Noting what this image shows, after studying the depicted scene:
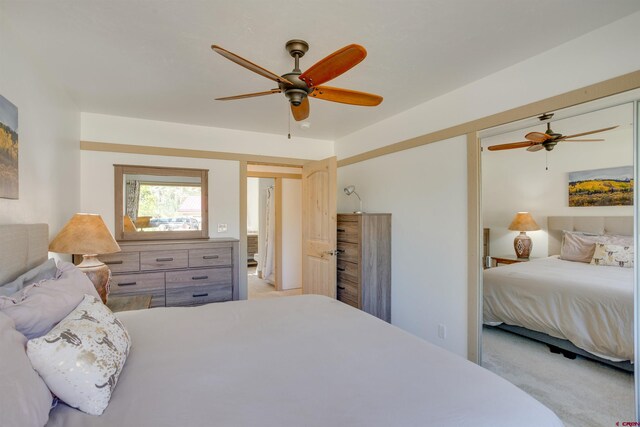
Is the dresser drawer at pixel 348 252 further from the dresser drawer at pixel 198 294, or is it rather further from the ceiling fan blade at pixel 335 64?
the ceiling fan blade at pixel 335 64

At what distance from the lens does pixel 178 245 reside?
3.36m

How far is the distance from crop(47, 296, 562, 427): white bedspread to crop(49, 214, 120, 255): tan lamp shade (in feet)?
3.21

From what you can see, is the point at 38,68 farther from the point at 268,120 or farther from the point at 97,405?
the point at 97,405

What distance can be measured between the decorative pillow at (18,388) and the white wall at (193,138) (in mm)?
3121

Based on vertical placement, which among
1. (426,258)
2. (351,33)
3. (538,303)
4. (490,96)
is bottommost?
(538,303)

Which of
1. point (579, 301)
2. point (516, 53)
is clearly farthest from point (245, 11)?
point (579, 301)

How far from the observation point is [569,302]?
2.24 m

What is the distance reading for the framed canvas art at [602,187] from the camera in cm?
183

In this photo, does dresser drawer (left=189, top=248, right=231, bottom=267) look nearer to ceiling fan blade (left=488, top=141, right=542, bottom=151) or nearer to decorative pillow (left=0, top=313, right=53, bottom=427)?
decorative pillow (left=0, top=313, right=53, bottom=427)

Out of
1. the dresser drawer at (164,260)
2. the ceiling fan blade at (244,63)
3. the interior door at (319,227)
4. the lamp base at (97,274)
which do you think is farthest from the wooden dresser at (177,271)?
the ceiling fan blade at (244,63)

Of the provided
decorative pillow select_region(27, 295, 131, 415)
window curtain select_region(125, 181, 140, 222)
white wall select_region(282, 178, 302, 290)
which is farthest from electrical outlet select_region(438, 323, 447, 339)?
window curtain select_region(125, 181, 140, 222)

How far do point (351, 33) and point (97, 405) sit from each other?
2.09 metres

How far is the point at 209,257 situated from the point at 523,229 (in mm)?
2994

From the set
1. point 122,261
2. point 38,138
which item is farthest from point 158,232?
point 38,138
